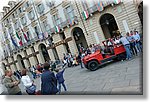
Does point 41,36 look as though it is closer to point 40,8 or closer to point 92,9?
point 40,8

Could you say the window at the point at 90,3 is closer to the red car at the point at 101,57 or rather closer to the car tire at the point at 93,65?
the red car at the point at 101,57

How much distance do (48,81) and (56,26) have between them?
83 cm

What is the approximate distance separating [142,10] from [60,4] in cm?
121

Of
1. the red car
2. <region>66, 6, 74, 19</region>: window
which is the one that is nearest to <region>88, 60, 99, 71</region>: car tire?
the red car

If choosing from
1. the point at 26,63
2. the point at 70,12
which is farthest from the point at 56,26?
the point at 26,63

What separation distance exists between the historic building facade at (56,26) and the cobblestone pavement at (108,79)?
419mm

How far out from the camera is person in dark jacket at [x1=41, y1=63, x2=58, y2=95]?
3.08m

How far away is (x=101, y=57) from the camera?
3.23 metres

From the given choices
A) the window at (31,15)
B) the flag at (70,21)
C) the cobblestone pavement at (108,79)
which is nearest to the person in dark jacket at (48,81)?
the cobblestone pavement at (108,79)

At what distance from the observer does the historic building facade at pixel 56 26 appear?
2580mm

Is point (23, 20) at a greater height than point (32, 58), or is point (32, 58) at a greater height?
point (23, 20)

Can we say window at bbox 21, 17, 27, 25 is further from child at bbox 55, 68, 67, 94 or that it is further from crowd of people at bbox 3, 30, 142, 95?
child at bbox 55, 68, 67, 94

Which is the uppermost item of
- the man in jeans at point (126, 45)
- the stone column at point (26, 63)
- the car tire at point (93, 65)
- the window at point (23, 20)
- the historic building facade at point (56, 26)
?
the window at point (23, 20)

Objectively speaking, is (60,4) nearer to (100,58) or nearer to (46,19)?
(46,19)
